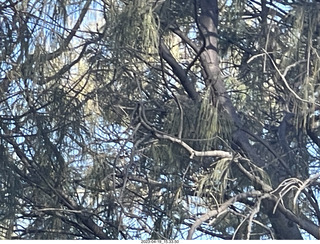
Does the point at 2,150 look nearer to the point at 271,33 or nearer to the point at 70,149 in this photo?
the point at 70,149

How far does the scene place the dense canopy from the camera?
260cm

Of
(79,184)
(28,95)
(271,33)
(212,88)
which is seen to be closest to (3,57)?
(28,95)

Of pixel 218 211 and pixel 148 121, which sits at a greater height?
pixel 148 121

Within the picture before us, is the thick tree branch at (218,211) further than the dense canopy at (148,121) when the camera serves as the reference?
No

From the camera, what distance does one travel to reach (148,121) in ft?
8.59

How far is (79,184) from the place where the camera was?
2.88 metres

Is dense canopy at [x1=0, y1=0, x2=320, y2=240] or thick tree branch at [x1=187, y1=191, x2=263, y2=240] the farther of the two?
dense canopy at [x1=0, y1=0, x2=320, y2=240]

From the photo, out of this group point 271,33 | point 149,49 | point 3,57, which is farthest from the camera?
point 271,33

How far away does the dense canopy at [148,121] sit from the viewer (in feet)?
8.54

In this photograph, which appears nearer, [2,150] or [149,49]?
[149,49]

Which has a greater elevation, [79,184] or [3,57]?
[3,57]

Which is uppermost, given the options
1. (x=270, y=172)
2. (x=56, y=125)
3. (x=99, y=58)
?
(x=99, y=58)

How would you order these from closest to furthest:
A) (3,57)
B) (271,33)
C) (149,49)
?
(149,49), (3,57), (271,33)

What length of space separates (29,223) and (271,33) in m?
1.18
